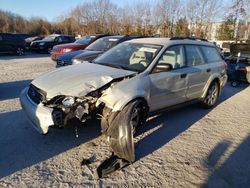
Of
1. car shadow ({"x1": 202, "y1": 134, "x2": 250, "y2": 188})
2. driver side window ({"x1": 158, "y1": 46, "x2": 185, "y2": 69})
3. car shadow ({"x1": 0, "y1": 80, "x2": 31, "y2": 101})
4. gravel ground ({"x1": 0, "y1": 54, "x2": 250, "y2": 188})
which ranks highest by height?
driver side window ({"x1": 158, "y1": 46, "x2": 185, "y2": 69})

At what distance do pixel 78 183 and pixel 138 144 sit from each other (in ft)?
4.29

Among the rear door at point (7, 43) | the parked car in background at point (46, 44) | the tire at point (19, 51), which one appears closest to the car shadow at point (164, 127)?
the rear door at point (7, 43)

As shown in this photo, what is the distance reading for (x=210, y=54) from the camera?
5.86 m

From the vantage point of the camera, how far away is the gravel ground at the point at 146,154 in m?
3.01

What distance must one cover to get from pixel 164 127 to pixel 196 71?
58.0 inches

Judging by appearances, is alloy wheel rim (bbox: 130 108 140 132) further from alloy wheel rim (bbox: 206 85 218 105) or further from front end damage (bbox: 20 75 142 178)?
alloy wheel rim (bbox: 206 85 218 105)

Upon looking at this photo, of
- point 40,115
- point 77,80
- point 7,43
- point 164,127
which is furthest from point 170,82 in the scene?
point 7,43

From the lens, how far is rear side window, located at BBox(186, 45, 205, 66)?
5.04m

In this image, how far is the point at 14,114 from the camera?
493cm

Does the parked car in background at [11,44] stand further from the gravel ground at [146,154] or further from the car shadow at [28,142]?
the car shadow at [28,142]

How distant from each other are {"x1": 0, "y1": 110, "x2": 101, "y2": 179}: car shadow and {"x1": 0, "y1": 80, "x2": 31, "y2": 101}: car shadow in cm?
163

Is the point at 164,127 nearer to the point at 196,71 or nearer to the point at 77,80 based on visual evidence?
the point at 196,71

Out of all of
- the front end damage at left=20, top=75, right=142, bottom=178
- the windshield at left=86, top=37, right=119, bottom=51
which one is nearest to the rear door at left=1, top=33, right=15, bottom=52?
the windshield at left=86, top=37, right=119, bottom=51

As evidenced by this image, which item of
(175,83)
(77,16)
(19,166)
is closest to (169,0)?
(77,16)
